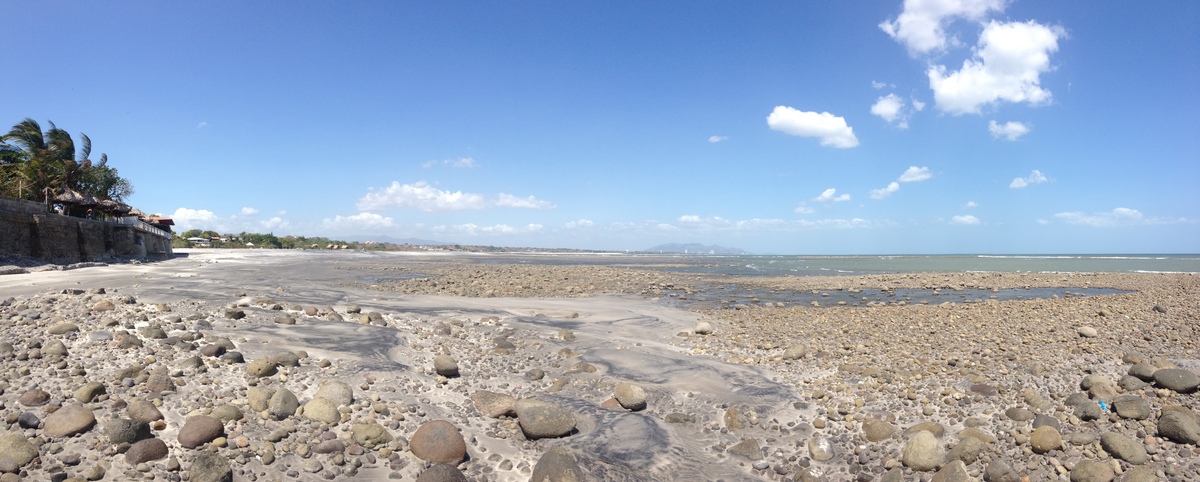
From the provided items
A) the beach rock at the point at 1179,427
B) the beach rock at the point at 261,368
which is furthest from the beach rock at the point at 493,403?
the beach rock at the point at 1179,427

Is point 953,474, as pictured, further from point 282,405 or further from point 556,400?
point 282,405

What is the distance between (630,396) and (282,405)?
4.22 meters

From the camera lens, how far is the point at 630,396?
732 centimetres

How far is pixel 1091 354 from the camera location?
9.10 metres

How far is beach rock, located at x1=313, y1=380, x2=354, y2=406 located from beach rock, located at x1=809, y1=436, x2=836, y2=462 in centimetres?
551

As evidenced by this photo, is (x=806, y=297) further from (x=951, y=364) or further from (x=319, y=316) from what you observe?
(x=319, y=316)

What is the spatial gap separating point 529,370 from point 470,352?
1.37 metres

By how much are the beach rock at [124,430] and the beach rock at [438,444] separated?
2448 mm

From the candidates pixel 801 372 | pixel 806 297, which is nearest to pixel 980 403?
pixel 801 372

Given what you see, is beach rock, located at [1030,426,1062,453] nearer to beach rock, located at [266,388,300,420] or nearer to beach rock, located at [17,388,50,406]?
beach rock, located at [266,388,300,420]

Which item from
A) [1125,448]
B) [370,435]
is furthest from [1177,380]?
[370,435]

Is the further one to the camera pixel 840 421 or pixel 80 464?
pixel 840 421

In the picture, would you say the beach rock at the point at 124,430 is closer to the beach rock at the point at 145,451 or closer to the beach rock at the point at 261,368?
the beach rock at the point at 145,451

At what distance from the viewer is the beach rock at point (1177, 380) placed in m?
6.79
